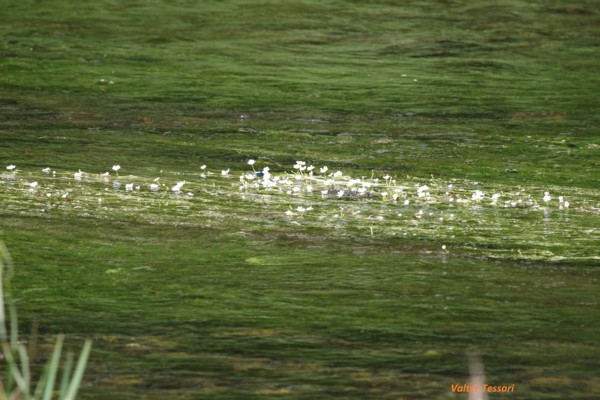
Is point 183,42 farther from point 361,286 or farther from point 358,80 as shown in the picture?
point 361,286

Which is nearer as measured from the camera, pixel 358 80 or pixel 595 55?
pixel 358 80

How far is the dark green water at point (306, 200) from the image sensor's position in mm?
2512

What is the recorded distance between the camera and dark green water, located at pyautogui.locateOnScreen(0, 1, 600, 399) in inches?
98.9

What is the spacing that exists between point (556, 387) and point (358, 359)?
42 centimetres

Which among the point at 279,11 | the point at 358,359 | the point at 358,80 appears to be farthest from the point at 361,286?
the point at 279,11

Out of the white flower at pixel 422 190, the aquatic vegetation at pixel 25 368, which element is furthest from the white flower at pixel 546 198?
the aquatic vegetation at pixel 25 368

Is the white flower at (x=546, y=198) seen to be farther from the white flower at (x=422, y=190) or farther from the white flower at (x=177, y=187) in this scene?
the white flower at (x=177, y=187)

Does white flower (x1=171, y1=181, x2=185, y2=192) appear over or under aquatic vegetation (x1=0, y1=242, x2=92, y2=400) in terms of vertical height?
over

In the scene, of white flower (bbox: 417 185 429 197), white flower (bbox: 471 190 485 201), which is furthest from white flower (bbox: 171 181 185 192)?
white flower (bbox: 471 190 485 201)

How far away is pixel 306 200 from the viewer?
13.2 feet

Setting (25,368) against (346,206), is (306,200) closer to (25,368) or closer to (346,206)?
(346,206)

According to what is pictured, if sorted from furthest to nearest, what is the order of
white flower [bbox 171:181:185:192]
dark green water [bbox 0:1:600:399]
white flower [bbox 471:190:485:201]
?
white flower [bbox 171:181:185:192]
white flower [bbox 471:190:485:201]
dark green water [bbox 0:1:600:399]

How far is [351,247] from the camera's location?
343cm

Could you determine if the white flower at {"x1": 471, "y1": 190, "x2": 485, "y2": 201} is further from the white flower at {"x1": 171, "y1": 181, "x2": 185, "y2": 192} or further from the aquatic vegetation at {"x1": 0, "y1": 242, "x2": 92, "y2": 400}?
the aquatic vegetation at {"x1": 0, "y1": 242, "x2": 92, "y2": 400}
